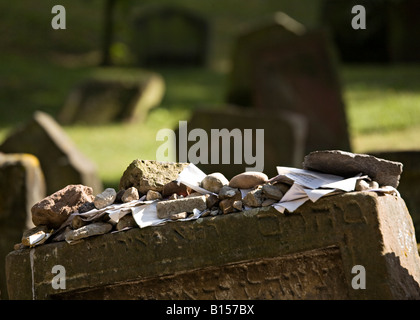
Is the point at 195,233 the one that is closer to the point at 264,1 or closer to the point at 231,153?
the point at 231,153

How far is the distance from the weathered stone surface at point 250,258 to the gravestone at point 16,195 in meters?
1.91

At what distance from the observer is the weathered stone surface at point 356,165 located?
3.28m

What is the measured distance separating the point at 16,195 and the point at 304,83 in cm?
427

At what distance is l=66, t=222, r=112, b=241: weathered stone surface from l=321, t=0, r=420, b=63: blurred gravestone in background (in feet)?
34.5

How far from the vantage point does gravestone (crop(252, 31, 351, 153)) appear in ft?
28.5

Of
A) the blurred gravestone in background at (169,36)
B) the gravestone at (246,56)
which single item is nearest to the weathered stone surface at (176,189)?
the gravestone at (246,56)

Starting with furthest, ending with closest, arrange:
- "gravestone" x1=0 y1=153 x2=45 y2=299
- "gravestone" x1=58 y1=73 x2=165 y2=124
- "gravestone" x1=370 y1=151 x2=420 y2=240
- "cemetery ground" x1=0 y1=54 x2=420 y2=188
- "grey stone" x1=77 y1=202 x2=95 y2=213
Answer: "gravestone" x1=58 y1=73 x2=165 y2=124 → "cemetery ground" x1=0 y1=54 x2=420 y2=188 → "gravestone" x1=0 y1=153 x2=45 y2=299 → "gravestone" x1=370 y1=151 x2=420 y2=240 → "grey stone" x1=77 y1=202 x2=95 y2=213

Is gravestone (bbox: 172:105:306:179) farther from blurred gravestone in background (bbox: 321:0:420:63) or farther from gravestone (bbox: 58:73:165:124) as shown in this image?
blurred gravestone in background (bbox: 321:0:420:63)

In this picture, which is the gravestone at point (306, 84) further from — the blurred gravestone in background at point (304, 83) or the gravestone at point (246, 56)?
the gravestone at point (246, 56)

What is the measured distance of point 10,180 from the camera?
5.34 meters

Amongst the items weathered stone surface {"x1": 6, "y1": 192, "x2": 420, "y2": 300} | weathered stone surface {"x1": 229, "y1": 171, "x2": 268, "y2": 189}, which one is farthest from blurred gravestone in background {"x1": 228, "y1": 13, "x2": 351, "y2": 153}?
weathered stone surface {"x1": 6, "y1": 192, "x2": 420, "y2": 300}

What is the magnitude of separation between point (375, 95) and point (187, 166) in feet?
26.6

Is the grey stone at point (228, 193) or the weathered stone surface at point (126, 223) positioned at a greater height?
the grey stone at point (228, 193)

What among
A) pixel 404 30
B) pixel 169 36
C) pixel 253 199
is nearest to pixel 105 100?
pixel 169 36
